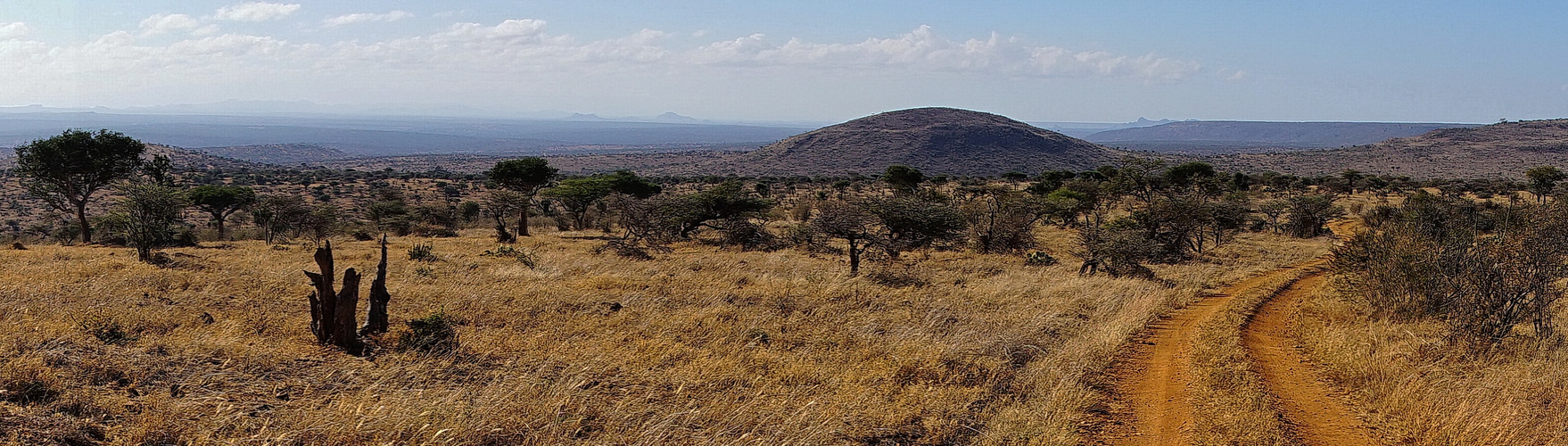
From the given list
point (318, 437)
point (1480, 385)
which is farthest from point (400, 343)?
point (1480, 385)

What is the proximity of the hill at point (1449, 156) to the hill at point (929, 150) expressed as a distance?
2311 cm

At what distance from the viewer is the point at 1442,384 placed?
7.14 m

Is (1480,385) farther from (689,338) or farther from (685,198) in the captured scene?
(685,198)

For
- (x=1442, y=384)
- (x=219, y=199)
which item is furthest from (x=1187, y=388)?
(x=219, y=199)

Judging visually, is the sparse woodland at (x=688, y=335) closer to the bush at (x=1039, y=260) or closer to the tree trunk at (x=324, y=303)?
the tree trunk at (x=324, y=303)

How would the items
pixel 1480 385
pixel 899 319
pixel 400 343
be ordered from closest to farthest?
pixel 1480 385
pixel 400 343
pixel 899 319

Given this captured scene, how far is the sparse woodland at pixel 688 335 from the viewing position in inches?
222

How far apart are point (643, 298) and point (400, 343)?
12.8ft

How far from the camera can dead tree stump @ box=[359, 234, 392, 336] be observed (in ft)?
26.8

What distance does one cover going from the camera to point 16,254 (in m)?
15.4

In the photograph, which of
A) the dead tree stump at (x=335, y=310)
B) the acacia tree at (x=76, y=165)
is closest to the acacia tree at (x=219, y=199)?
the acacia tree at (x=76, y=165)

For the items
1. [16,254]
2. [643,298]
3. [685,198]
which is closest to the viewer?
[643,298]

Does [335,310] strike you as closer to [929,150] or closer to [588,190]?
[588,190]

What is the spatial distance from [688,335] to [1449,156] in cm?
12374
